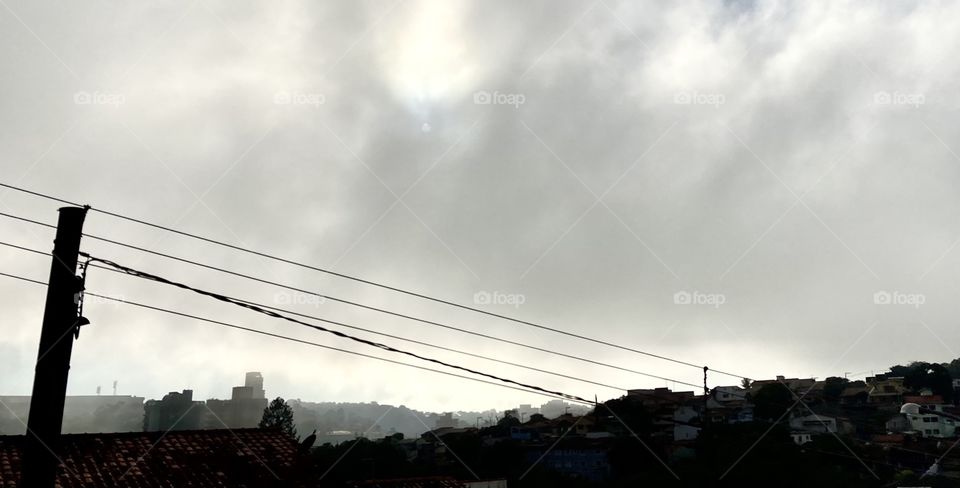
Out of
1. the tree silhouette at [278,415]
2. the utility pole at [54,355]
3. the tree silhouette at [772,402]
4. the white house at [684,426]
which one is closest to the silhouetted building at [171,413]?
the tree silhouette at [278,415]

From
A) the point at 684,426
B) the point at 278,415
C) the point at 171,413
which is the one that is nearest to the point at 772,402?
the point at 684,426

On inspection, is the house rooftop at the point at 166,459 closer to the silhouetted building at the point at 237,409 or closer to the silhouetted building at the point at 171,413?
the silhouetted building at the point at 171,413

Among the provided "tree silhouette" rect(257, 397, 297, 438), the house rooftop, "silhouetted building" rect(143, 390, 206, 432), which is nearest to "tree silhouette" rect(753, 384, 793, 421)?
"tree silhouette" rect(257, 397, 297, 438)

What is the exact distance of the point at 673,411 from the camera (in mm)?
94625

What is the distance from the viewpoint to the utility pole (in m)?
8.05

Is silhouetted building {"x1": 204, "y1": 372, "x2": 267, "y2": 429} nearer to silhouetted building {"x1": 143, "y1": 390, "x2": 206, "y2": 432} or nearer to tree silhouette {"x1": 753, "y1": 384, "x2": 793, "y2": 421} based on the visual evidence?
silhouetted building {"x1": 143, "y1": 390, "x2": 206, "y2": 432}

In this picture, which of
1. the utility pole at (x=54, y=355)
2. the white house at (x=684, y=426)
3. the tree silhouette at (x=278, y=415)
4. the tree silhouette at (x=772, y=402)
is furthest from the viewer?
the tree silhouette at (x=278, y=415)

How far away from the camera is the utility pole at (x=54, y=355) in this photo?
26.4ft

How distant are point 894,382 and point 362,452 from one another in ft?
305

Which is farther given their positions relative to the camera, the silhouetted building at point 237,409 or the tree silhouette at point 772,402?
the silhouetted building at point 237,409

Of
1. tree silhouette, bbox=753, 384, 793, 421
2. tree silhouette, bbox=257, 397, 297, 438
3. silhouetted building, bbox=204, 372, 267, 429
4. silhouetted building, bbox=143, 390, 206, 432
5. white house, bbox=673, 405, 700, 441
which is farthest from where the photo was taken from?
silhouetted building, bbox=204, 372, 267, 429

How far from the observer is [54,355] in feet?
27.5

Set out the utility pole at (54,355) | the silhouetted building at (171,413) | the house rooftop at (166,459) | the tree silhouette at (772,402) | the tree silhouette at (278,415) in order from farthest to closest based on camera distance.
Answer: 1. the silhouetted building at (171,413)
2. the tree silhouette at (278,415)
3. the tree silhouette at (772,402)
4. the house rooftop at (166,459)
5. the utility pole at (54,355)

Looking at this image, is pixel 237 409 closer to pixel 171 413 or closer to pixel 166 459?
pixel 171 413
